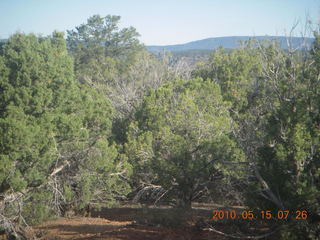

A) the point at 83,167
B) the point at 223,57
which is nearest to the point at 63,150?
the point at 83,167

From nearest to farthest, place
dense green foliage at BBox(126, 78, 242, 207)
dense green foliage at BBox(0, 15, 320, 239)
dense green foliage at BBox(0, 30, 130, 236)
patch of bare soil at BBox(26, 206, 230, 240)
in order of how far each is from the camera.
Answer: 1. dense green foliage at BBox(0, 15, 320, 239)
2. patch of bare soil at BBox(26, 206, 230, 240)
3. dense green foliage at BBox(0, 30, 130, 236)
4. dense green foliage at BBox(126, 78, 242, 207)

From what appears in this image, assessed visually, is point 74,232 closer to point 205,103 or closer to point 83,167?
point 83,167

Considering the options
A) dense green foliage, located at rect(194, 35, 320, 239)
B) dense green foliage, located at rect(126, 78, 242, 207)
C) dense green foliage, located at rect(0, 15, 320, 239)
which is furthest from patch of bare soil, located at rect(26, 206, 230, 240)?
dense green foliage, located at rect(194, 35, 320, 239)

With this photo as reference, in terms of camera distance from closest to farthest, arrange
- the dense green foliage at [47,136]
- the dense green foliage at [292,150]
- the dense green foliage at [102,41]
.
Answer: the dense green foliage at [292,150] → the dense green foliage at [47,136] → the dense green foliage at [102,41]

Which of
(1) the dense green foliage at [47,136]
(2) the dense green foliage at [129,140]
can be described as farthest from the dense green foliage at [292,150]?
(1) the dense green foliage at [47,136]

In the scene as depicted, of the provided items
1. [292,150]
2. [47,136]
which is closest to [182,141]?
[47,136]

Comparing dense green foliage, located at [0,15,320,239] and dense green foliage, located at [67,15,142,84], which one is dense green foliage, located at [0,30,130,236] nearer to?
dense green foliage, located at [0,15,320,239]

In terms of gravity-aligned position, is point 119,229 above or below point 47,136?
below

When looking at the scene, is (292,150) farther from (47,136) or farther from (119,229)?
(47,136)

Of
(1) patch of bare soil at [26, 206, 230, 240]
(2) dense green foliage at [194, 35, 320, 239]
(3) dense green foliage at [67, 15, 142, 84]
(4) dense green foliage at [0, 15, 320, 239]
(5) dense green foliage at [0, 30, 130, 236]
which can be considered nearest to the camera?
(2) dense green foliage at [194, 35, 320, 239]

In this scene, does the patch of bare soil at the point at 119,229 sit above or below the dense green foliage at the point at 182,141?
below

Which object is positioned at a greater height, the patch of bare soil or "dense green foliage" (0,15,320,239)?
"dense green foliage" (0,15,320,239)

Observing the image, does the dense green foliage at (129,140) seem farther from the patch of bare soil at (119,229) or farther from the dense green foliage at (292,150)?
the patch of bare soil at (119,229)

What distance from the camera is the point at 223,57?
24.2 metres
